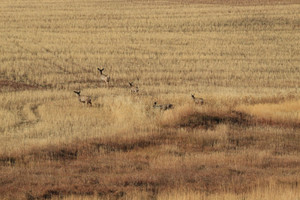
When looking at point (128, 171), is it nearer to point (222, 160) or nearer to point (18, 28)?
point (222, 160)

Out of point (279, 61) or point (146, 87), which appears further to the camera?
point (279, 61)

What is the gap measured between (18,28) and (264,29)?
2135 centimetres

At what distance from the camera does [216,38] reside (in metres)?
48.5

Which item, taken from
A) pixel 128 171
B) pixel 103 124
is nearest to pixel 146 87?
pixel 103 124

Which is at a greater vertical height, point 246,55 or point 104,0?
point 104,0

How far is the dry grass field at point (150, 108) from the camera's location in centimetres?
1180

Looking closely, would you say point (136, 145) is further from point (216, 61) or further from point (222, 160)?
point (216, 61)

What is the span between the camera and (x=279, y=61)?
40031 mm

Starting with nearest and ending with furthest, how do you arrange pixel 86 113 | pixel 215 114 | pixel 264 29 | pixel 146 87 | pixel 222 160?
pixel 222 160 < pixel 215 114 < pixel 86 113 < pixel 146 87 < pixel 264 29

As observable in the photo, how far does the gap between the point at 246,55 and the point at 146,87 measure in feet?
47.9

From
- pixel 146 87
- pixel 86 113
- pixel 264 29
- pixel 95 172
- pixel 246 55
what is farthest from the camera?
pixel 264 29

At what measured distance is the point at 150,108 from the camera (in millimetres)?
22219

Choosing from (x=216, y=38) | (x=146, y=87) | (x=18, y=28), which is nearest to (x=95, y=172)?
(x=146, y=87)

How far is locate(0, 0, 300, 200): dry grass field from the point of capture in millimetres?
11797
